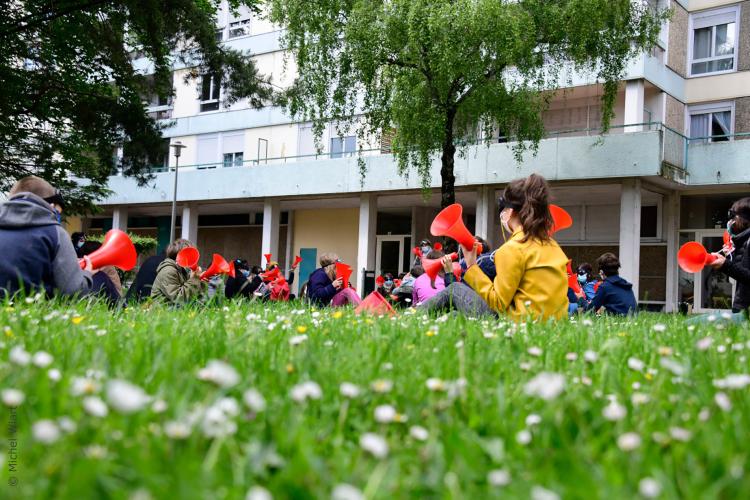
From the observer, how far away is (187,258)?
30.1ft

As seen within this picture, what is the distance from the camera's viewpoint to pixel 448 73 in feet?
49.4

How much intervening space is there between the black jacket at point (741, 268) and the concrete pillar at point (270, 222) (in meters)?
22.6

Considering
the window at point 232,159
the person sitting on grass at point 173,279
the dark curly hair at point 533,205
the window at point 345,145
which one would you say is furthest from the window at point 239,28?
the dark curly hair at point 533,205

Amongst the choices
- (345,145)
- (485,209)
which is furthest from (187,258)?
(345,145)

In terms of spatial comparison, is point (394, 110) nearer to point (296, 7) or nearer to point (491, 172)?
point (296, 7)

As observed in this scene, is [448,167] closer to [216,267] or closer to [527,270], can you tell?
[216,267]

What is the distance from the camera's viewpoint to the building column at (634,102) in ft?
68.9

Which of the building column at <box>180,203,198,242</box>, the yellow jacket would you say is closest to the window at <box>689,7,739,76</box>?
the building column at <box>180,203,198,242</box>

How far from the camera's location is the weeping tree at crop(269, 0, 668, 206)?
49.3 feet

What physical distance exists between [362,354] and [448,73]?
13012mm

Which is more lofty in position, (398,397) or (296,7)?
(296,7)

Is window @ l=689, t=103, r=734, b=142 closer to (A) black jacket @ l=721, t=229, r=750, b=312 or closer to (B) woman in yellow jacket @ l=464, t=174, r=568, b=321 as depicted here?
(A) black jacket @ l=721, t=229, r=750, b=312

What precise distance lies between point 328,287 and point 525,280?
657cm

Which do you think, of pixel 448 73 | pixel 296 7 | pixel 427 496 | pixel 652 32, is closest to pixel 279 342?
pixel 427 496
